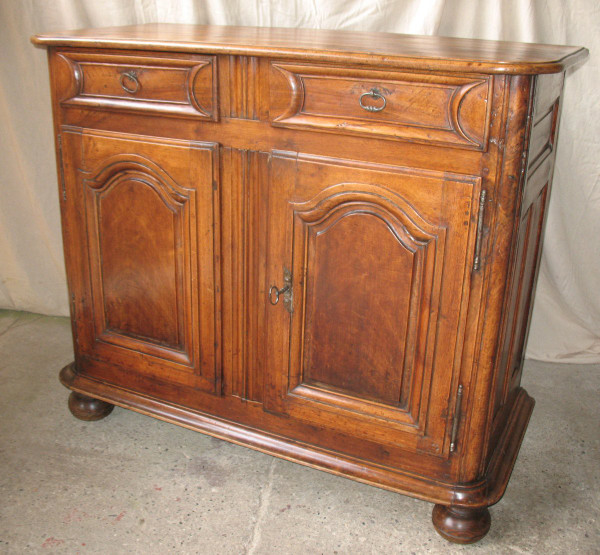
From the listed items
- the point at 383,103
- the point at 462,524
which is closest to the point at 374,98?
the point at 383,103

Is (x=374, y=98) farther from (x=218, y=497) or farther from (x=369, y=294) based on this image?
(x=218, y=497)

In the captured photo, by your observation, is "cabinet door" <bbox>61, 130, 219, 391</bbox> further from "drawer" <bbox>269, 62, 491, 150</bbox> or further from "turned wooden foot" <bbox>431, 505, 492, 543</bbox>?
"turned wooden foot" <bbox>431, 505, 492, 543</bbox>

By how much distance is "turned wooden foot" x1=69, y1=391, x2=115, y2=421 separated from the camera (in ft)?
7.19

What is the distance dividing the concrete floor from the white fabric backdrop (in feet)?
1.35

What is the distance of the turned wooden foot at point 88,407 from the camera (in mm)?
2191

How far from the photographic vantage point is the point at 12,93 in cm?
264

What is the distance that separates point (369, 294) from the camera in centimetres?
165

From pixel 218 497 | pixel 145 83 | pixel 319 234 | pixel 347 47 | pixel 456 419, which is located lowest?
pixel 218 497

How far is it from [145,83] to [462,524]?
51.5 inches

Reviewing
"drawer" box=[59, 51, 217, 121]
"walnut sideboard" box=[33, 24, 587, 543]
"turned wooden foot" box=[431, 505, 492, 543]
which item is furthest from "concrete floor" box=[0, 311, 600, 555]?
"drawer" box=[59, 51, 217, 121]

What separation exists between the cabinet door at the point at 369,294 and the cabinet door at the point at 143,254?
196 millimetres

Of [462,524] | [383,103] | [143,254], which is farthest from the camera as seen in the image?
[143,254]

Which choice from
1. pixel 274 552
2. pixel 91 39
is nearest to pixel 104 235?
pixel 91 39

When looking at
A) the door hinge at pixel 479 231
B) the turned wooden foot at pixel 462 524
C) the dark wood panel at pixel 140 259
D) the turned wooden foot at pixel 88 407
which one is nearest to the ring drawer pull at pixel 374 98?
the door hinge at pixel 479 231
